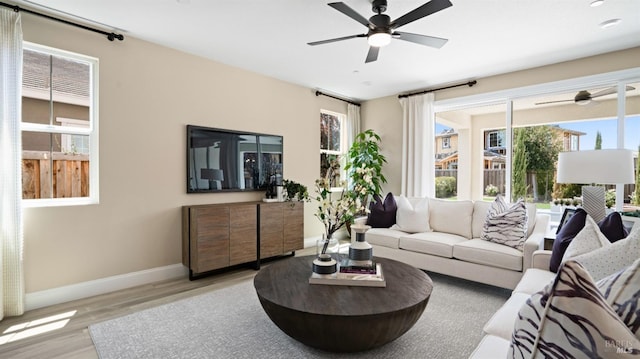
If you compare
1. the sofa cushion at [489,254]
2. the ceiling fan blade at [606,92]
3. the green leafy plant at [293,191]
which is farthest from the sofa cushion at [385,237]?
the ceiling fan blade at [606,92]

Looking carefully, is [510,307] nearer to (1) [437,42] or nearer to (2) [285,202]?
(1) [437,42]

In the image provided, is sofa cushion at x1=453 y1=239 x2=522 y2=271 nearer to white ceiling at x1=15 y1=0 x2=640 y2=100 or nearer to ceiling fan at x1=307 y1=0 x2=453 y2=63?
ceiling fan at x1=307 y1=0 x2=453 y2=63

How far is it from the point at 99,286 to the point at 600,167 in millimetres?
4867

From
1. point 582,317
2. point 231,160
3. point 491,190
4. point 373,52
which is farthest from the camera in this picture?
point 491,190

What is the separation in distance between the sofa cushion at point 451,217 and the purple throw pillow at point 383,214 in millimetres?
505

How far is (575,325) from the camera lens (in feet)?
2.61

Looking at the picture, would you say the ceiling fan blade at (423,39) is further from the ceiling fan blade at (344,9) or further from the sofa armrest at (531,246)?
the sofa armrest at (531,246)

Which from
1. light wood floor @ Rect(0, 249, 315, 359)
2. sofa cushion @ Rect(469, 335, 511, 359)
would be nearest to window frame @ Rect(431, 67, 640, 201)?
sofa cushion @ Rect(469, 335, 511, 359)

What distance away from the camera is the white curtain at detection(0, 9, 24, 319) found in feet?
8.57

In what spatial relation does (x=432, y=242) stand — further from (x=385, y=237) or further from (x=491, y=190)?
(x=491, y=190)

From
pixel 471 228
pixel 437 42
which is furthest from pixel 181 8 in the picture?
pixel 471 228

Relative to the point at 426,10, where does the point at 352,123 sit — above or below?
below

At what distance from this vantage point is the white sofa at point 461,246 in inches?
120

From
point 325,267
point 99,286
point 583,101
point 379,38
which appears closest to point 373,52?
point 379,38
